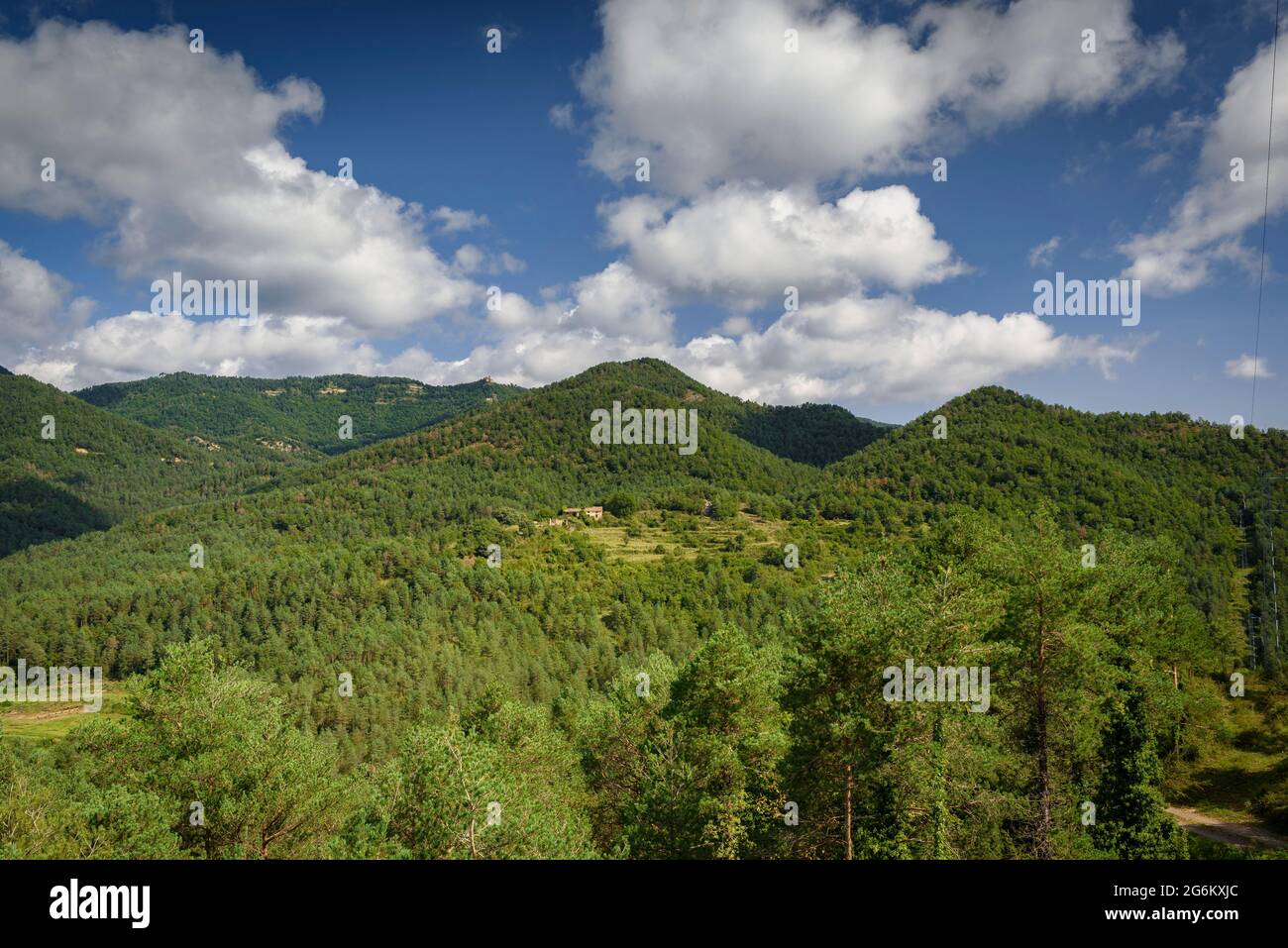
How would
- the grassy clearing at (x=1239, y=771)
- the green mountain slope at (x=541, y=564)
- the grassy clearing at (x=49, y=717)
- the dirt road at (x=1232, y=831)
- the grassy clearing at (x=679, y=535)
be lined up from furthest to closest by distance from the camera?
1. the grassy clearing at (x=679, y=535)
2. the green mountain slope at (x=541, y=564)
3. the grassy clearing at (x=49, y=717)
4. the grassy clearing at (x=1239, y=771)
5. the dirt road at (x=1232, y=831)

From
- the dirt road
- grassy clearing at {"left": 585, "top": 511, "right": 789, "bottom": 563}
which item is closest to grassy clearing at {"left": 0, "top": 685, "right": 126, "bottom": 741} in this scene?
grassy clearing at {"left": 585, "top": 511, "right": 789, "bottom": 563}

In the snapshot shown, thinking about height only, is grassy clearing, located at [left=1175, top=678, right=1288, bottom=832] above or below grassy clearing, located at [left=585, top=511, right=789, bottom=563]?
below

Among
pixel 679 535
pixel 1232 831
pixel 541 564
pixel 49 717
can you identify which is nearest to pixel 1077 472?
pixel 679 535

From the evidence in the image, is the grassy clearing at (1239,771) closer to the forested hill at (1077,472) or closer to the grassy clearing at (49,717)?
the forested hill at (1077,472)

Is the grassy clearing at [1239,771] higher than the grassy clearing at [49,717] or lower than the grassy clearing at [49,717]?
higher

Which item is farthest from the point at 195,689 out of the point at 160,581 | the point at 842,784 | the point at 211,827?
the point at 160,581

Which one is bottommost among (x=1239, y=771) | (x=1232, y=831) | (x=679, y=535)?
(x=1232, y=831)

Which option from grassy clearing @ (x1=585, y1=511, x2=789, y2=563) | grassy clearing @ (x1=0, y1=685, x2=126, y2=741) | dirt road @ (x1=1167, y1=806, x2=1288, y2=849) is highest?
grassy clearing @ (x1=585, y1=511, x2=789, y2=563)

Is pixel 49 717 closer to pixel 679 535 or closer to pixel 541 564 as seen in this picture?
pixel 541 564

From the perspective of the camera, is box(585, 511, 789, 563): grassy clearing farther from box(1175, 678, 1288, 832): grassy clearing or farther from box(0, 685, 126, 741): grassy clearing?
box(1175, 678, 1288, 832): grassy clearing

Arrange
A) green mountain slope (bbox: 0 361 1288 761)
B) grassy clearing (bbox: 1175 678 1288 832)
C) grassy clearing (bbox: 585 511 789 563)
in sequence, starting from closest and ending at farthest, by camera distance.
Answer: grassy clearing (bbox: 1175 678 1288 832), green mountain slope (bbox: 0 361 1288 761), grassy clearing (bbox: 585 511 789 563)

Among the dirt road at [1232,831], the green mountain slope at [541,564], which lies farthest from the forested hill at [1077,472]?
the dirt road at [1232,831]
